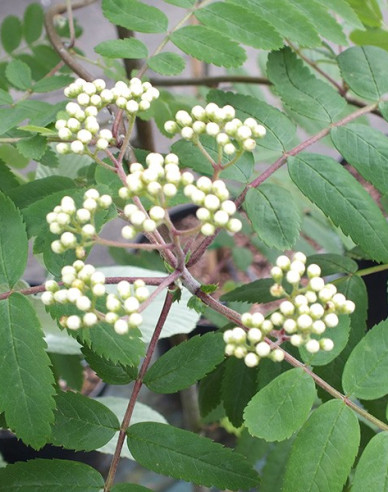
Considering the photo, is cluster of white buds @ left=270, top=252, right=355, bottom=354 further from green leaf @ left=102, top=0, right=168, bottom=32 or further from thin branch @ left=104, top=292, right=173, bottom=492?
green leaf @ left=102, top=0, right=168, bottom=32

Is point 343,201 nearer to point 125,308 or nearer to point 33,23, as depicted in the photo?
point 125,308

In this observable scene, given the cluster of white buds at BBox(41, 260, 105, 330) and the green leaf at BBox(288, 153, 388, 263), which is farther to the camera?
the green leaf at BBox(288, 153, 388, 263)

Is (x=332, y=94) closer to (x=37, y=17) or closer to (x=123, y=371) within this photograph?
(x=123, y=371)

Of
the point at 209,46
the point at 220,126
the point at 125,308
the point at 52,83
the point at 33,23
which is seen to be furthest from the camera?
the point at 33,23

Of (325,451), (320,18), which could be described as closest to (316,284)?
(325,451)

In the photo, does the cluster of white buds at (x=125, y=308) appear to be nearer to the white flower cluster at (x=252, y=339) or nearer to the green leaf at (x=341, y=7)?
the white flower cluster at (x=252, y=339)

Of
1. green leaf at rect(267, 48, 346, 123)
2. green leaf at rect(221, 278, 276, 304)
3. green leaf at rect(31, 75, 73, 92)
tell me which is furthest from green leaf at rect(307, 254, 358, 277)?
green leaf at rect(31, 75, 73, 92)

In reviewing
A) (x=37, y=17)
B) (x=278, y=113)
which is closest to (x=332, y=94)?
(x=278, y=113)
